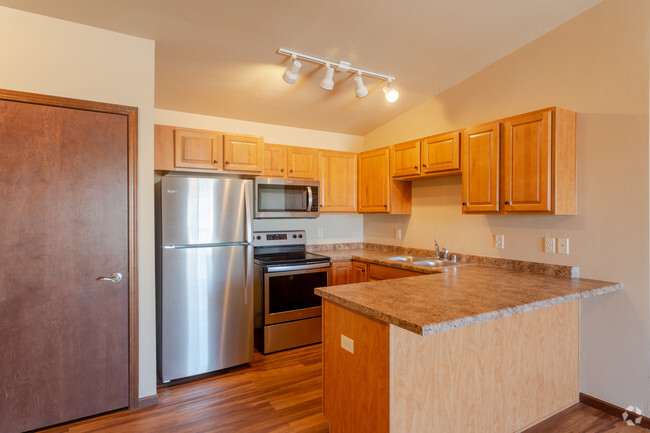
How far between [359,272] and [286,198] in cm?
110

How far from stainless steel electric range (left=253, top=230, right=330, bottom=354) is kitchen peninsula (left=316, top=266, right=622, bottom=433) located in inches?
54.9

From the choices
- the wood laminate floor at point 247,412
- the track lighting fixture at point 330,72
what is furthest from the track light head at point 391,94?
the wood laminate floor at point 247,412

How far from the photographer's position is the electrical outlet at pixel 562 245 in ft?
8.66

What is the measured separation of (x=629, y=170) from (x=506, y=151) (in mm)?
734

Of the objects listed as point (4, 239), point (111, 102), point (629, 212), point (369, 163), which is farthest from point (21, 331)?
point (629, 212)

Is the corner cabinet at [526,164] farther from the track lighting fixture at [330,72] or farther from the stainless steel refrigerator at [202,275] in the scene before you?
the stainless steel refrigerator at [202,275]

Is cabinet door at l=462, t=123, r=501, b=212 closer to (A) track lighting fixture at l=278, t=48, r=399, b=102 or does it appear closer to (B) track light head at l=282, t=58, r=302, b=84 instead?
→ (A) track lighting fixture at l=278, t=48, r=399, b=102

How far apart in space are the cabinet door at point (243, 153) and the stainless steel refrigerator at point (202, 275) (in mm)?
357

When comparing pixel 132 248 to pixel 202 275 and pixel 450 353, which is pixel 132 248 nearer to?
pixel 202 275

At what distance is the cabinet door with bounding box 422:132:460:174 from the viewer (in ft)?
10.5

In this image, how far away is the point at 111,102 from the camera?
7.94ft

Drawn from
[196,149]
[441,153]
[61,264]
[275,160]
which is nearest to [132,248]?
[61,264]

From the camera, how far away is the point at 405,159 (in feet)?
12.1

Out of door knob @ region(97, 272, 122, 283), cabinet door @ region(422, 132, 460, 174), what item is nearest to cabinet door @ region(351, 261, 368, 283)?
Result: cabinet door @ region(422, 132, 460, 174)
